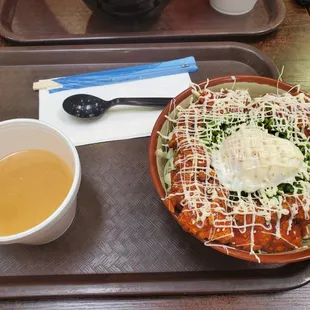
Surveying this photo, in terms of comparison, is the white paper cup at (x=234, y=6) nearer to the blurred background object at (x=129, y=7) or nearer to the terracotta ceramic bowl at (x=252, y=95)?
the blurred background object at (x=129, y=7)

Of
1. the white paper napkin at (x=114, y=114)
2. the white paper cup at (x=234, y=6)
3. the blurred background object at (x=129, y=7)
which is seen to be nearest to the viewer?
the white paper napkin at (x=114, y=114)

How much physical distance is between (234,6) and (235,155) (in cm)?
75

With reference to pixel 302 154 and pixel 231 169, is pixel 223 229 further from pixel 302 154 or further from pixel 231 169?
pixel 302 154

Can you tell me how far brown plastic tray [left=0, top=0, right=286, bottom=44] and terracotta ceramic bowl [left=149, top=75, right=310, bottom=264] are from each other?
1.19 feet

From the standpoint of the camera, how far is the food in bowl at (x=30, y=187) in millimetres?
764

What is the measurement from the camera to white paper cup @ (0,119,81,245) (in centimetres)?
72

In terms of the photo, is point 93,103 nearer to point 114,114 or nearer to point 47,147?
point 114,114

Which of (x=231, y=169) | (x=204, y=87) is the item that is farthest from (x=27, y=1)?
(x=231, y=169)

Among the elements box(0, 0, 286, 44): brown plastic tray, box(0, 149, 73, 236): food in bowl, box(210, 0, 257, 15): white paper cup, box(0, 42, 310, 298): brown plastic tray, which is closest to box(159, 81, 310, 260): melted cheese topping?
box(0, 42, 310, 298): brown plastic tray

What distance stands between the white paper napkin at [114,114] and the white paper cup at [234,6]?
34cm

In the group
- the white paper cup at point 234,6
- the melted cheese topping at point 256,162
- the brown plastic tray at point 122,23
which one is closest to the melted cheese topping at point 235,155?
the melted cheese topping at point 256,162

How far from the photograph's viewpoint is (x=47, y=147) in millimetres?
847

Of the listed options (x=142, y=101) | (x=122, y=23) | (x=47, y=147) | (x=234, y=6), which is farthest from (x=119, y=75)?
(x=234, y=6)

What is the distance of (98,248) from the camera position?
2.75ft
